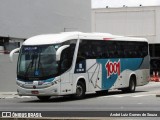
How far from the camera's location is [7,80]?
1284 inches

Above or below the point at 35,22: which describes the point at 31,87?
below

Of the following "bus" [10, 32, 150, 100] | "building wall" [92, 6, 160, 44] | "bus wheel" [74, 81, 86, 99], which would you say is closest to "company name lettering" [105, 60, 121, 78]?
"bus" [10, 32, 150, 100]

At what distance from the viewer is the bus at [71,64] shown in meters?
22.3

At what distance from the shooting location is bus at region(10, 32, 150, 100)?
73.1 ft

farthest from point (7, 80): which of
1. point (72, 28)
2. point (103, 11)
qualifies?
point (103, 11)

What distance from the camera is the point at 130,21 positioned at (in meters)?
60.7

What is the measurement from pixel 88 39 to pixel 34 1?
1392 centimetres

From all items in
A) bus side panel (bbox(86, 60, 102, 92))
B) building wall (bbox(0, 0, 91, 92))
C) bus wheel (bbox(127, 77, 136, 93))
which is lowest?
bus wheel (bbox(127, 77, 136, 93))

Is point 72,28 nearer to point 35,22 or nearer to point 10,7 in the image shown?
point 35,22

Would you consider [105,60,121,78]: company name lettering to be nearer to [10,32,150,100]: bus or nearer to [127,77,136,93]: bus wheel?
[10,32,150,100]: bus

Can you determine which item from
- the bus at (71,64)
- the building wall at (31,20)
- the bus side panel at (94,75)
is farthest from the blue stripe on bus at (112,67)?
the building wall at (31,20)

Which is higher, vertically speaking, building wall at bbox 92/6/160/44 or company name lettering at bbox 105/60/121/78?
building wall at bbox 92/6/160/44

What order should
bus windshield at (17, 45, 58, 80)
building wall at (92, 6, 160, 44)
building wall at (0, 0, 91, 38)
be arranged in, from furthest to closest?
building wall at (92, 6, 160, 44) → building wall at (0, 0, 91, 38) → bus windshield at (17, 45, 58, 80)

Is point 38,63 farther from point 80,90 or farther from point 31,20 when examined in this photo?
point 31,20
